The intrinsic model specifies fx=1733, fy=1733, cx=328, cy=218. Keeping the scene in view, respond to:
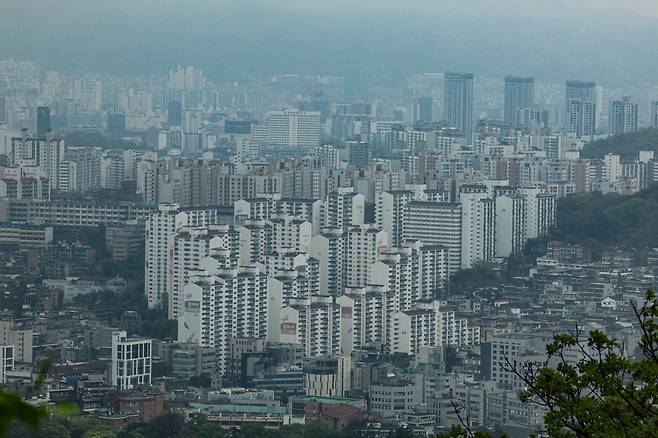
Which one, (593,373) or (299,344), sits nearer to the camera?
(593,373)

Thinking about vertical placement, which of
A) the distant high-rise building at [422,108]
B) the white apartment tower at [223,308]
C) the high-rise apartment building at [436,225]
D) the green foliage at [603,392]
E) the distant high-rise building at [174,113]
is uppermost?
the distant high-rise building at [422,108]

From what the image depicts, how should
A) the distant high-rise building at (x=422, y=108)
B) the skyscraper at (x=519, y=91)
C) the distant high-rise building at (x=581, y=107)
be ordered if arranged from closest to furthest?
the distant high-rise building at (x=581, y=107) < the skyscraper at (x=519, y=91) < the distant high-rise building at (x=422, y=108)

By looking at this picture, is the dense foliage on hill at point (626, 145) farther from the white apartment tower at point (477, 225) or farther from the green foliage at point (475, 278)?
the green foliage at point (475, 278)

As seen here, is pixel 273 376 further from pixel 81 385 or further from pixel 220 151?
pixel 220 151

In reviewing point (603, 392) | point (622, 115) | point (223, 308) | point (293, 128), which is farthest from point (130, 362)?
point (622, 115)

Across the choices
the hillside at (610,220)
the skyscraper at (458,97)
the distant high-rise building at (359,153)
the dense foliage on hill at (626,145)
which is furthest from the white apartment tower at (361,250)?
the skyscraper at (458,97)

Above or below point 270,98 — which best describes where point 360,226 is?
below

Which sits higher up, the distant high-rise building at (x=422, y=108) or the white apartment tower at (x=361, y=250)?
the distant high-rise building at (x=422, y=108)

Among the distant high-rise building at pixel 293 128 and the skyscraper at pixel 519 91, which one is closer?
the distant high-rise building at pixel 293 128

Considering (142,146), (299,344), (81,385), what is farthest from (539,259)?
(142,146)
